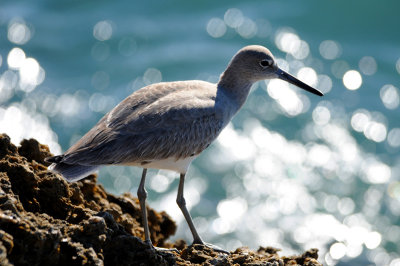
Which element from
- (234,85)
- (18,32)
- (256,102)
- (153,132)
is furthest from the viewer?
(18,32)

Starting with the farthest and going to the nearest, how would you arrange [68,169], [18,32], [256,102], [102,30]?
[102,30] < [18,32] < [256,102] < [68,169]

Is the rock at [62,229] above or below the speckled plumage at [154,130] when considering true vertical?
below

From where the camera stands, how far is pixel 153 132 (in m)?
6.33

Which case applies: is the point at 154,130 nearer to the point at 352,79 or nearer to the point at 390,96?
the point at 390,96

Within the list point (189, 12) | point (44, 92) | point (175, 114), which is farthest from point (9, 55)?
point (175, 114)

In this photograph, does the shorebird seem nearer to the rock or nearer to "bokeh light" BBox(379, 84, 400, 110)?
the rock

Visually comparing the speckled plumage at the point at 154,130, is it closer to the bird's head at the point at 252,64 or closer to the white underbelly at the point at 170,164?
the white underbelly at the point at 170,164

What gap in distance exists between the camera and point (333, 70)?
551 inches

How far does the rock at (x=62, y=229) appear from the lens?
417cm

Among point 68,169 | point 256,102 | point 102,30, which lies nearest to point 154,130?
point 68,169

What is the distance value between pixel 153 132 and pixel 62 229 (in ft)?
6.37

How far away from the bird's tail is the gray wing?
0.16 feet

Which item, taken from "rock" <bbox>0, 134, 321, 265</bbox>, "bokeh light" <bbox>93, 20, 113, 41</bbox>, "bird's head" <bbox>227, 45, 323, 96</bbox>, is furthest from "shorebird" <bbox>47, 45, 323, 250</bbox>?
"bokeh light" <bbox>93, 20, 113, 41</bbox>

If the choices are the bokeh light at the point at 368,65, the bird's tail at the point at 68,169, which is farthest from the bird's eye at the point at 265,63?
the bokeh light at the point at 368,65
